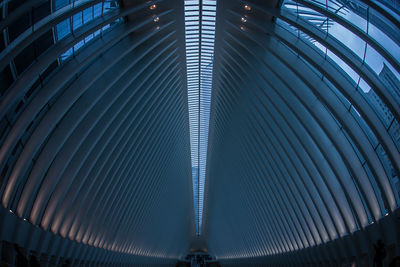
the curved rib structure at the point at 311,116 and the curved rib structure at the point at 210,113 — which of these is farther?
the curved rib structure at the point at 311,116

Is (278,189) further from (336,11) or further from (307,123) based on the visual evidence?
(336,11)

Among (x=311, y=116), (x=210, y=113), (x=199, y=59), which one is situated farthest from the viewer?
(x=210, y=113)

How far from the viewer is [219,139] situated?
1379 inches

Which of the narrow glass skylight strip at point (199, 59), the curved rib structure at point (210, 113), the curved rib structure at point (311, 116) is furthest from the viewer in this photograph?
the narrow glass skylight strip at point (199, 59)

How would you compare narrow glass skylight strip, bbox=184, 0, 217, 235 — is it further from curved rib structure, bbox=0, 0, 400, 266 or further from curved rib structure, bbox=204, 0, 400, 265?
curved rib structure, bbox=204, 0, 400, 265

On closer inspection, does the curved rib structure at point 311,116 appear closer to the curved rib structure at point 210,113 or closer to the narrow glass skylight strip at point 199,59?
the curved rib structure at point 210,113

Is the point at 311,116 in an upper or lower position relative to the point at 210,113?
lower

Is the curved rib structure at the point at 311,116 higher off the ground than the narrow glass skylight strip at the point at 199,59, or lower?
lower

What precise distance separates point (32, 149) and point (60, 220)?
6957mm

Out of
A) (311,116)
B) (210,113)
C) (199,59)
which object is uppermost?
(210,113)

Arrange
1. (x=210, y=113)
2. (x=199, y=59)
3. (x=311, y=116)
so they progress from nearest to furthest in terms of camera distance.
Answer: (x=311, y=116), (x=199, y=59), (x=210, y=113)

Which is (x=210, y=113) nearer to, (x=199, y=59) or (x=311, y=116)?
(x=199, y=59)

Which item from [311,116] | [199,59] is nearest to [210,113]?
[199,59]

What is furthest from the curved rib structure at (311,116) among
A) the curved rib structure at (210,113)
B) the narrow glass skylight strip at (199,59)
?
the narrow glass skylight strip at (199,59)
